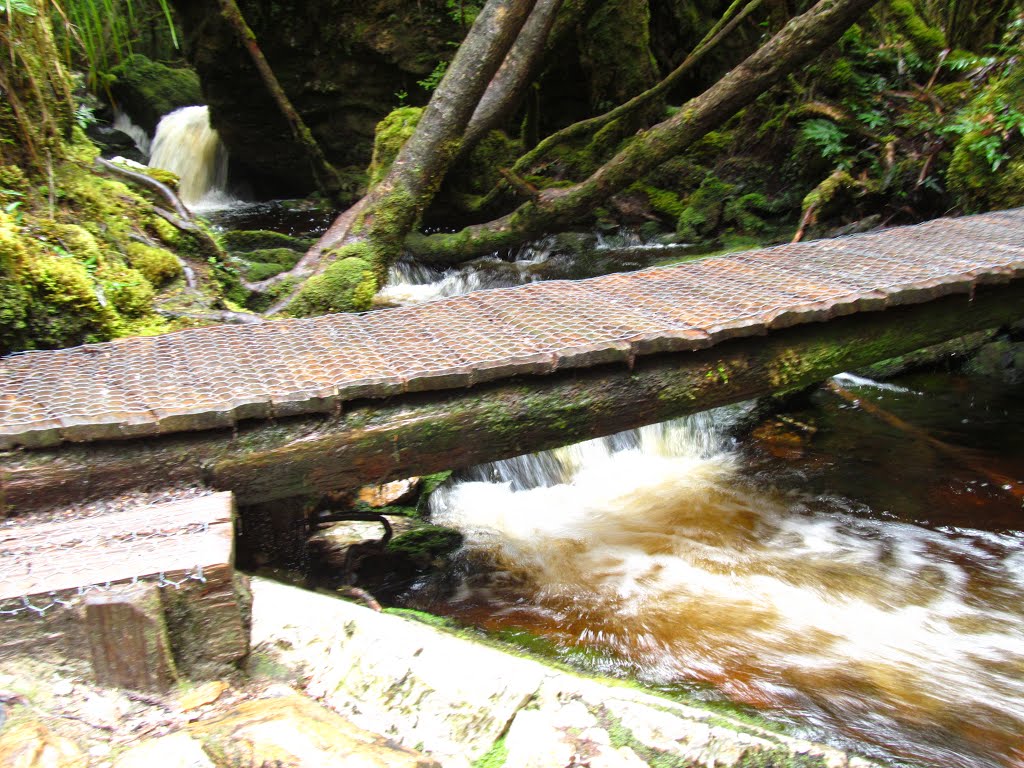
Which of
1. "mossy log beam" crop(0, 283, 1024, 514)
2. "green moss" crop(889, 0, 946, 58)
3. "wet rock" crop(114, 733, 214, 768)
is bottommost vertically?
"wet rock" crop(114, 733, 214, 768)

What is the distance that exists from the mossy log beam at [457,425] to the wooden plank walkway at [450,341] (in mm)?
70

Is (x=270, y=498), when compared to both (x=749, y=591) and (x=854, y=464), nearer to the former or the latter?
(x=749, y=591)

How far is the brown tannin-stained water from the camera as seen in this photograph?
2.58 metres

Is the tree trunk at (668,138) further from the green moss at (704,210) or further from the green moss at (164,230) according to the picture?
the green moss at (164,230)

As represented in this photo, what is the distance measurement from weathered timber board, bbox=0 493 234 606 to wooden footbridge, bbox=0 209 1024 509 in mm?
178

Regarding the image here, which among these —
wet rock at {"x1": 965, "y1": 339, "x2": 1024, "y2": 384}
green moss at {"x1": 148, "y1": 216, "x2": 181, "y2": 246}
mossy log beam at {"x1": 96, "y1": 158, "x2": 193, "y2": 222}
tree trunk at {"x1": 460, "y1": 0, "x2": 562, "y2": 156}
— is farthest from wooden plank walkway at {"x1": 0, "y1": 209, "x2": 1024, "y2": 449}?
tree trunk at {"x1": 460, "y1": 0, "x2": 562, "y2": 156}

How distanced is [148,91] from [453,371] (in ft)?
44.6

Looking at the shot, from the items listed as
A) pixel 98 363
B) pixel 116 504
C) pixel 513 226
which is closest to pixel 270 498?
pixel 116 504

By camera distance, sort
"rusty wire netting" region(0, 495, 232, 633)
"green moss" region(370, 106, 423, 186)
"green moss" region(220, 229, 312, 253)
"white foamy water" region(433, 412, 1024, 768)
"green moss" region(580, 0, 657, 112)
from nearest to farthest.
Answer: "rusty wire netting" region(0, 495, 232, 633) → "white foamy water" region(433, 412, 1024, 768) → "green moss" region(370, 106, 423, 186) → "green moss" region(220, 229, 312, 253) → "green moss" region(580, 0, 657, 112)

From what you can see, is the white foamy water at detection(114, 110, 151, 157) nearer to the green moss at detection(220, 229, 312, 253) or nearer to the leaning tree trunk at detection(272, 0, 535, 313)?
the green moss at detection(220, 229, 312, 253)

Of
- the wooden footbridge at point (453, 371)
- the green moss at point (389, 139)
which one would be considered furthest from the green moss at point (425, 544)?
the green moss at point (389, 139)

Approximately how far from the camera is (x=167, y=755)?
4.95 ft

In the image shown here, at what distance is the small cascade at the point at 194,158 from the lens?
1134cm

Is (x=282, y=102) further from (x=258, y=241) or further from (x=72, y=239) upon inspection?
(x=72, y=239)
